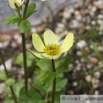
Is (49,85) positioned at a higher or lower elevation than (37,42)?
lower

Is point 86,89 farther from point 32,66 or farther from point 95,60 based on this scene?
point 32,66

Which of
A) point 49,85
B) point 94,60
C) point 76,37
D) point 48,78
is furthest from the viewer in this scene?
point 76,37

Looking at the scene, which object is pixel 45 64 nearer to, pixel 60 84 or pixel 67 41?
pixel 67 41

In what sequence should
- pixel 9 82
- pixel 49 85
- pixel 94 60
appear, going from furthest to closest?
pixel 94 60
pixel 49 85
pixel 9 82

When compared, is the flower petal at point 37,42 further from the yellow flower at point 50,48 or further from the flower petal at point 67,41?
the flower petal at point 67,41

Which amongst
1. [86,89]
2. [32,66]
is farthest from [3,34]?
[86,89]

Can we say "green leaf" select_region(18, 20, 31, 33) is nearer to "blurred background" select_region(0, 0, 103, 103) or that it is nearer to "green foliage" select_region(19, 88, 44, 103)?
"green foliage" select_region(19, 88, 44, 103)

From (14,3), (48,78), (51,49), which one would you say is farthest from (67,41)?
(14,3)

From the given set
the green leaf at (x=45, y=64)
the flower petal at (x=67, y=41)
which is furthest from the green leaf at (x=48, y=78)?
the flower petal at (x=67, y=41)

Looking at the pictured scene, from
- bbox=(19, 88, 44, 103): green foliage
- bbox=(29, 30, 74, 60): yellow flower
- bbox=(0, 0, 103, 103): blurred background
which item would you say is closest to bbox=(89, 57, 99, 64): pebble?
bbox=(0, 0, 103, 103): blurred background
